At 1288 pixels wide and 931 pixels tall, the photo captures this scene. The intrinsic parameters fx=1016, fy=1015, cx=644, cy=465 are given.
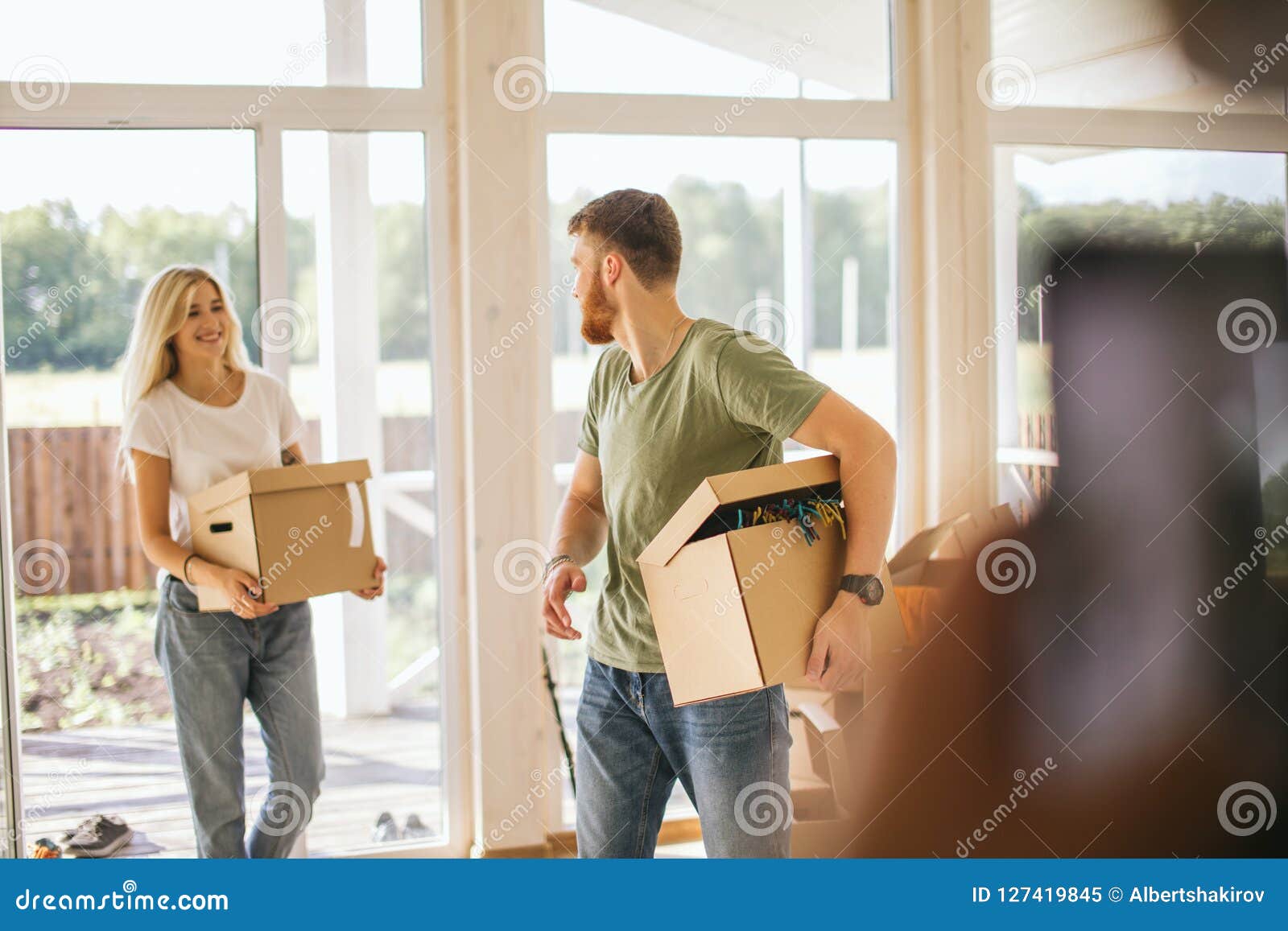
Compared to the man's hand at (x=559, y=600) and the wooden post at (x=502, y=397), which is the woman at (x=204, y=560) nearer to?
the wooden post at (x=502, y=397)

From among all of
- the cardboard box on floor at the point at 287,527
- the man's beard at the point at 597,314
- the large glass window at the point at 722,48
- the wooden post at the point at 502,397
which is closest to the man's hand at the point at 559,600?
the man's beard at the point at 597,314

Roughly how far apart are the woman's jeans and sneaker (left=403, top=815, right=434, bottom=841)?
532mm

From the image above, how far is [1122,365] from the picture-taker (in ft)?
9.09

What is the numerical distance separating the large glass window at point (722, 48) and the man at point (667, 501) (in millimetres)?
1333

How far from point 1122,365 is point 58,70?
2.86m

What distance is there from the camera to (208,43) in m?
2.62

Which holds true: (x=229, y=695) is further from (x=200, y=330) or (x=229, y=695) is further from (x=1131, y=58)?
(x=1131, y=58)

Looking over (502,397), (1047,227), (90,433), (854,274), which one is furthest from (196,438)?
(1047,227)

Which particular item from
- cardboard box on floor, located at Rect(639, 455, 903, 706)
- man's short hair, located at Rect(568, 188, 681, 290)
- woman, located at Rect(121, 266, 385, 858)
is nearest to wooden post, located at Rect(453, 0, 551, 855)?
woman, located at Rect(121, 266, 385, 858)

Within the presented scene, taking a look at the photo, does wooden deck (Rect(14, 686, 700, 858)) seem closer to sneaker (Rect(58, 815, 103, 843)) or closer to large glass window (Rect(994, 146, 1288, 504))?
sneaker (Rect(58, 815, 103, 843))

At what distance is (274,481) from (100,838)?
1.23 metres
